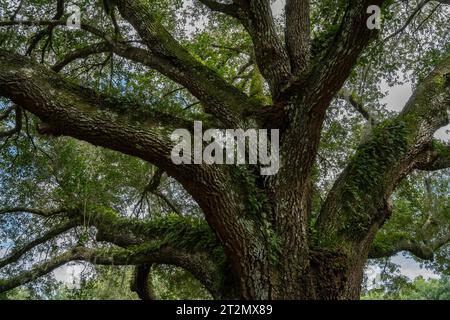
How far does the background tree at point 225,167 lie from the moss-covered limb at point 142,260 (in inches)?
0.8

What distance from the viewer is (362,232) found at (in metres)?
5.47

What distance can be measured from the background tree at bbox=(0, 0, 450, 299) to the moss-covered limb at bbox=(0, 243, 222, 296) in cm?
2

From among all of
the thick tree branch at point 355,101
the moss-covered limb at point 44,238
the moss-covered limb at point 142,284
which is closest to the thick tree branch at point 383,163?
the thick tree branch at point 355,101

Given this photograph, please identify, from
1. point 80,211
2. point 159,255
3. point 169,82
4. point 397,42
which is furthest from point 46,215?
point 397,42

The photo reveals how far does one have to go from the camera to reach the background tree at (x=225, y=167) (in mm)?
4730

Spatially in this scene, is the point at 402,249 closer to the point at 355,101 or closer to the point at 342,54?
the point at 355,101

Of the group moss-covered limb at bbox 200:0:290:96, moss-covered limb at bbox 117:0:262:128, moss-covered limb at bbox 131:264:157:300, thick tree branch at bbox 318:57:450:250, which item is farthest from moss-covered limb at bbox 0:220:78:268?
thick tree branch at bbox 318:57:450:250

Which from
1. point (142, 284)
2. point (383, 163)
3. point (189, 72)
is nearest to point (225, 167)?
point (189, 72)
